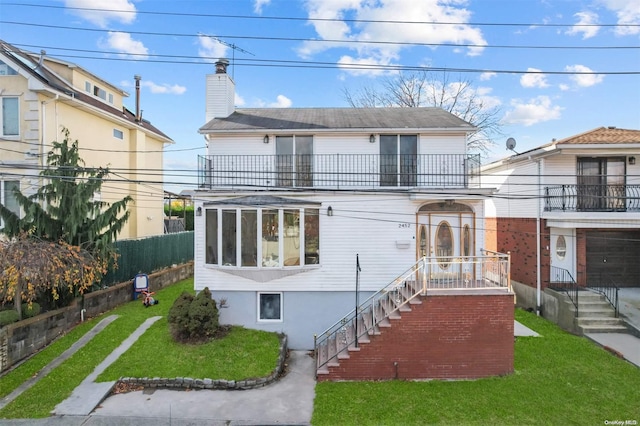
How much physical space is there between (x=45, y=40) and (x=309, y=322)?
11.4 m

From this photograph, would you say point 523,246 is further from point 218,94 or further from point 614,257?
point 218,94

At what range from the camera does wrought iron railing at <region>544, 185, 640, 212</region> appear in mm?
13938

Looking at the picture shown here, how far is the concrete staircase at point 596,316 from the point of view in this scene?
470 inches

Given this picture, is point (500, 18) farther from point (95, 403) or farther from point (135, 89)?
point (135, 89)

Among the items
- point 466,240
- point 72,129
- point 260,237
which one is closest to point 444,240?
point 466,240

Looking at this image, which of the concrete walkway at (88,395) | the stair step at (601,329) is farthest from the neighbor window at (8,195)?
the stair step at (601,329)

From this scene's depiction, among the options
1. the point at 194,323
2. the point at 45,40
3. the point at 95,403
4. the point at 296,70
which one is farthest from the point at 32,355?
the point at 296,70

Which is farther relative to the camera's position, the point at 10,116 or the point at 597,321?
the point at 10,116

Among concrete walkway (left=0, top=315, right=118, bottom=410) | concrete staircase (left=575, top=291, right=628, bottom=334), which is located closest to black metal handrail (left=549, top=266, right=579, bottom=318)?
concrete staircase (left=575, top=291, right=628, bottom=334)

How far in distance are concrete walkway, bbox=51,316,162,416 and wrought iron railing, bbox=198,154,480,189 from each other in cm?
585

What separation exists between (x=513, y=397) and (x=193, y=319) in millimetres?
8393

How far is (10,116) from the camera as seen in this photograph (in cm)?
1402

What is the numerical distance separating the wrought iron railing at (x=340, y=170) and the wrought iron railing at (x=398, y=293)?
2.84 m

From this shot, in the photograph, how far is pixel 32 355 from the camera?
10.3 meters
